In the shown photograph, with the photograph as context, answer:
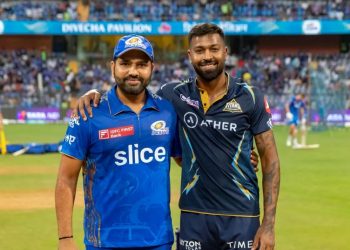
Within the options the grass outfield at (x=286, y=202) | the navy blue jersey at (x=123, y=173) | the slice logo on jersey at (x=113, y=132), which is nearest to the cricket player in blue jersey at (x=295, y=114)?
the grass outfield at (x=286, y=202)

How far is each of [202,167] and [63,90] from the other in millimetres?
37625

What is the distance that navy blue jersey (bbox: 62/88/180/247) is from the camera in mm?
4512

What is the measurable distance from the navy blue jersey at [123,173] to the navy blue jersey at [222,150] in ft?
1.37

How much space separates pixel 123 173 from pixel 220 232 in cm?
94

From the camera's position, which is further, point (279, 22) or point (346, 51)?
point (346, 51)

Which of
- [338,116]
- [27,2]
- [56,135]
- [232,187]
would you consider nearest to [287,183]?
[232,187]

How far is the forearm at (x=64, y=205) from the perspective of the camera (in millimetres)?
4512

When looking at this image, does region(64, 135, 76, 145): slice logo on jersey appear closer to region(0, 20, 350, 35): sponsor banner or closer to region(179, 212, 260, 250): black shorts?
region(179, 212, 260, 250): black shorts

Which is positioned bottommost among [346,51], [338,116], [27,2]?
[338,116]

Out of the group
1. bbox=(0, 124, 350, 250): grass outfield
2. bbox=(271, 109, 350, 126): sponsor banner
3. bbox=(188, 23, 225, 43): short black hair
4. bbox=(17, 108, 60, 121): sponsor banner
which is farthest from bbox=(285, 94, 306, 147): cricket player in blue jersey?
bbox=(188, 23, 225, 43): short black hair

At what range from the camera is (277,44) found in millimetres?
46531

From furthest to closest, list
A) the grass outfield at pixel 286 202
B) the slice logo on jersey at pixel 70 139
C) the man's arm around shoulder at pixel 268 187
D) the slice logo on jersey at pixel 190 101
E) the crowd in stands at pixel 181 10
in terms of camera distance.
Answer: the crowd in stands at pixel 181 10 < the grass outfield at pixel 286 202 < the slice logo on jersey at pixel 190 101 < the man's arm around shoulder at pixel 268 187 < the slice logo on jersey at pixel 70 139

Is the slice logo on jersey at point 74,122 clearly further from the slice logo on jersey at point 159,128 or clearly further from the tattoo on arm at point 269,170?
the tattoo on arm at point 269,170

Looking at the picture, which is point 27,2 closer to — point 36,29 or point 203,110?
point 36,29
